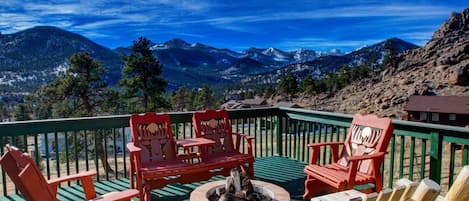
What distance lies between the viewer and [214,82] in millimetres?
176375

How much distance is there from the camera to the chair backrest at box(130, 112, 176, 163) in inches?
161

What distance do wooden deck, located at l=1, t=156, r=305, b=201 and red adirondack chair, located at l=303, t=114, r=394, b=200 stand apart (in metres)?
0.41

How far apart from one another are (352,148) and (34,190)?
331 cm

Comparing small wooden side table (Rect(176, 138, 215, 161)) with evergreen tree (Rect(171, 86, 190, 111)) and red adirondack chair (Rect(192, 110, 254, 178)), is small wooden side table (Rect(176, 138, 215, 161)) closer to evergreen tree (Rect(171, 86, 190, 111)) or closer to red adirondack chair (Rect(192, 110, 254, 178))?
red adirondack chair (Rect(192, 110, 254, 178))

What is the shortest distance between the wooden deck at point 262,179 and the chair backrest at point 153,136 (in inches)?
17.1

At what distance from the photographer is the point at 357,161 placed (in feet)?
10.6

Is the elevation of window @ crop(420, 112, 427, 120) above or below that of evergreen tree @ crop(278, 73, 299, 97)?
below

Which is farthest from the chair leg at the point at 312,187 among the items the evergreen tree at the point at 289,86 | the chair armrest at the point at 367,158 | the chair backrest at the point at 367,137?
the evergreen tree at the point at 289,86

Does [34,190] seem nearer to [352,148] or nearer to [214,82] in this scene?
[352,148]

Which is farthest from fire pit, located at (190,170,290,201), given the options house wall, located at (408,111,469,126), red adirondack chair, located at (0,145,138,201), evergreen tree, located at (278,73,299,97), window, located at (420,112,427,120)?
evergreen tree, located at (278,73,299,97)

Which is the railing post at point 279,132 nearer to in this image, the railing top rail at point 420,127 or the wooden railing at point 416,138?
the wooden railing at point 416,138

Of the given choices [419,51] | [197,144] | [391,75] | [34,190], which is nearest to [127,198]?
[34,190]

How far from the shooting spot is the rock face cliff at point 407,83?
3800 centimetres

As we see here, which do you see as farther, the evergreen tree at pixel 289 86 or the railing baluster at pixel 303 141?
the evergreen tree at pixel 289 86
